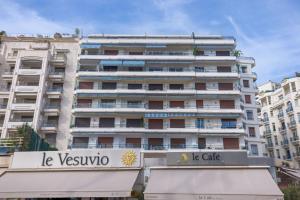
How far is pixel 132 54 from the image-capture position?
134ft

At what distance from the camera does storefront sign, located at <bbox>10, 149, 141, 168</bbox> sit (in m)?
16.4

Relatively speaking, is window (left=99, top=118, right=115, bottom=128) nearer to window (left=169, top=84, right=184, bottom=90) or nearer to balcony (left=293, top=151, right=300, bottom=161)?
window (left=169, top=84, right=184, bottom=90)

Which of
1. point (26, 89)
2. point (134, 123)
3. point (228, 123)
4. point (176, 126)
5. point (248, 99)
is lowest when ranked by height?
point (176, 126)

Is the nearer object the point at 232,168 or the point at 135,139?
the point at 232,168

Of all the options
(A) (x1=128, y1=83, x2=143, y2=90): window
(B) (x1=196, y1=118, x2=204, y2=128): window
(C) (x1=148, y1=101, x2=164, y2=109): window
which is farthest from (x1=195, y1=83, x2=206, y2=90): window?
(A) (x1=128, y1=83, x2=143, y2=90): window

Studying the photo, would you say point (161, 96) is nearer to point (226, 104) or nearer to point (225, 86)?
point (226, 104)

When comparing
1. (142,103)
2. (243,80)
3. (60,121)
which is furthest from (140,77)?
(243,80)

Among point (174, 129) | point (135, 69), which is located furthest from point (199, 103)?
point (135, 69)

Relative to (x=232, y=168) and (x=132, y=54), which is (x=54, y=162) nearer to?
(x=232, y=168)

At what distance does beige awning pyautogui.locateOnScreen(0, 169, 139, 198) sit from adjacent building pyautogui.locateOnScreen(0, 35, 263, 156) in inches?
754

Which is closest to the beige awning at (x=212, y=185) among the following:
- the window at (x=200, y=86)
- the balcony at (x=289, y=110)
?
the window at (x=200, y=86)

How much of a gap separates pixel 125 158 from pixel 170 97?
21.4m

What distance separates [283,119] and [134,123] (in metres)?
32.7

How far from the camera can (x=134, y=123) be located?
3684 centimetres
